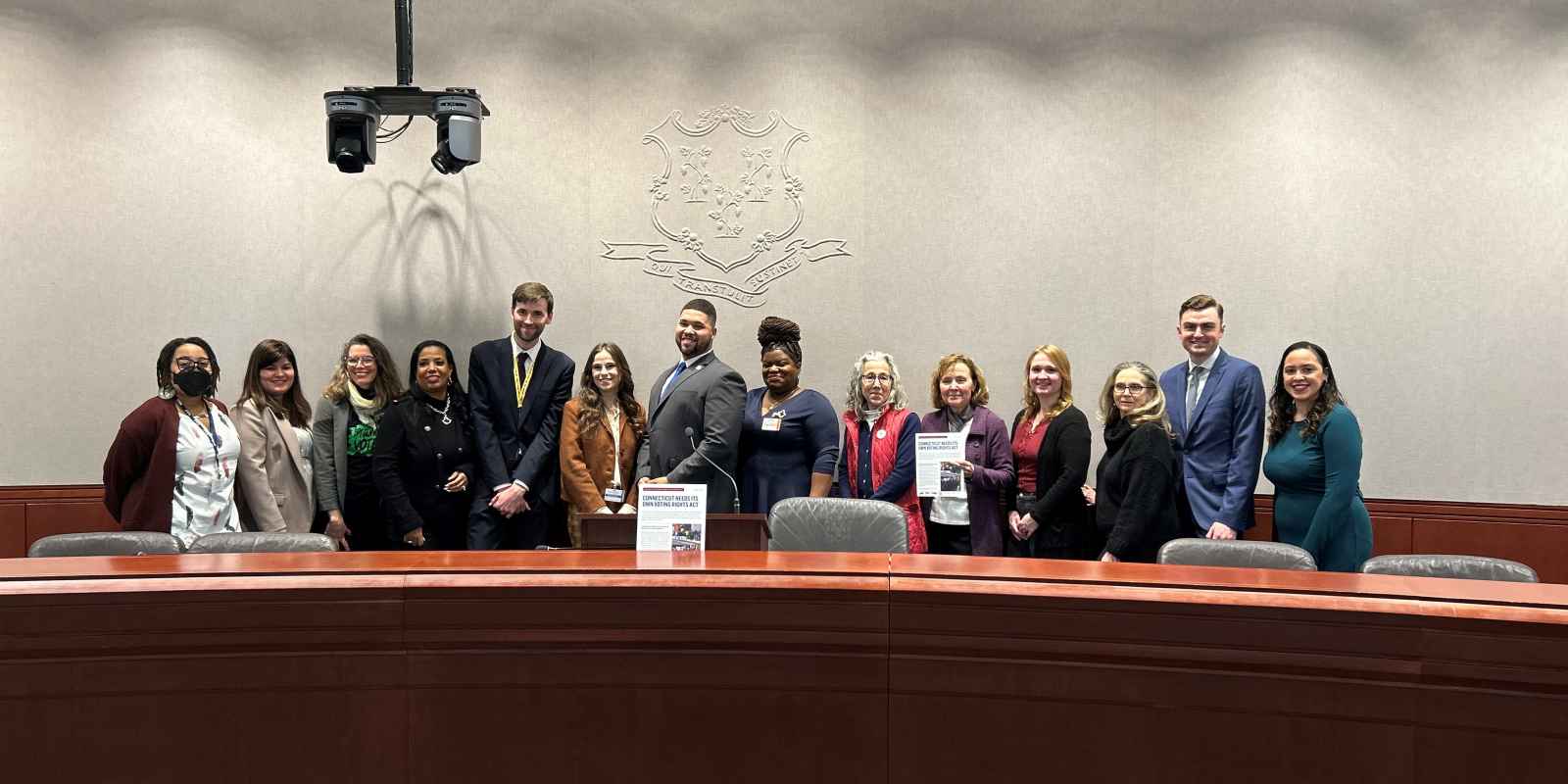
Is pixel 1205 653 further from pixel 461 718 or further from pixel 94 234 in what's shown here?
pixel 94 234

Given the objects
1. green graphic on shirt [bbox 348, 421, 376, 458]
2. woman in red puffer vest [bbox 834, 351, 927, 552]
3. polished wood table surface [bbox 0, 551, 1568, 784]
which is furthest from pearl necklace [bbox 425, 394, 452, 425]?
polished wood table surface [bbox 0, 551, 1568, 784]

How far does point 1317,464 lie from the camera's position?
379 centimetres

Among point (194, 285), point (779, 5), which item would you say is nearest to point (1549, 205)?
point (779, 5)

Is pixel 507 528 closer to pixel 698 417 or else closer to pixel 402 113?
pixel 698 417

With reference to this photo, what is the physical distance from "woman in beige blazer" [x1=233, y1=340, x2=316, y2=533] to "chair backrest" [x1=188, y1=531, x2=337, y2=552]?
1.46 metres

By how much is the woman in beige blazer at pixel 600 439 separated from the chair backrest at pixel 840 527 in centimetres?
140

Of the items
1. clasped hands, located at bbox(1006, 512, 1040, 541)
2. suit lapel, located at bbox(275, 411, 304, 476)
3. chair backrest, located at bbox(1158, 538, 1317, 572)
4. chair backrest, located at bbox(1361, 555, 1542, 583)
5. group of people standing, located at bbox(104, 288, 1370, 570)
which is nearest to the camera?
chair backrest, located at bbox(1361, 555, 1542, 583)

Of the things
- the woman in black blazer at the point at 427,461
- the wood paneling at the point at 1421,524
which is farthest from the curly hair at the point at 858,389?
the wood paneling at the point at 1421,524

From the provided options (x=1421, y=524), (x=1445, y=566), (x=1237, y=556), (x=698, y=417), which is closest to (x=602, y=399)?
(x=698, y=417)

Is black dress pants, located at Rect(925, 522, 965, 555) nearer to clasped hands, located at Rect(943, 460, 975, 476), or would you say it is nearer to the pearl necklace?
clasped hands, located at Rect(943, 460, 975, 476)

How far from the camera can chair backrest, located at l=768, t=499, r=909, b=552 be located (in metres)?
3.36

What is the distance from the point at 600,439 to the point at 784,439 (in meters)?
0.79

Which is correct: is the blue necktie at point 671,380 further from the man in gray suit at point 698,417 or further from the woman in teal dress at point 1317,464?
the woman in teal dress at point 1317,464

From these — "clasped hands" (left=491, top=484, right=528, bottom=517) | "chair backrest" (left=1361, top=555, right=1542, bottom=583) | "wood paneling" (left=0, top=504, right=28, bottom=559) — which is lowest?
"wood paneling" (left=0, top=504, right=28, bottom=559)
